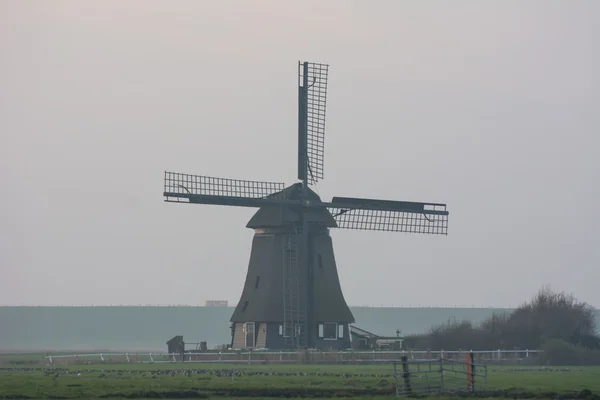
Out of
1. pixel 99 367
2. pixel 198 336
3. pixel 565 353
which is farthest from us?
pixel 198 336

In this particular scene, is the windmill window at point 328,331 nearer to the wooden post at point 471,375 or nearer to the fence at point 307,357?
the fence at point 307,357

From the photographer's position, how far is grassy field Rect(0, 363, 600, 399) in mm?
37500

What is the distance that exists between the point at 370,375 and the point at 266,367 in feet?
33.2

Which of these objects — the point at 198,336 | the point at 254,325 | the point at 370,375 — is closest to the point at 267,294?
the point at 254,325

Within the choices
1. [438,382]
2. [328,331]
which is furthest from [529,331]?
[438,382]

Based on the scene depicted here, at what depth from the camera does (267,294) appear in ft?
223

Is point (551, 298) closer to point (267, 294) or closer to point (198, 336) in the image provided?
point (267, 294)

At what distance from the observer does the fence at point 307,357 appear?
6081cm

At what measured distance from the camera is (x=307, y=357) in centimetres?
6106

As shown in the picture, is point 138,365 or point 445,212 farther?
point 445,212

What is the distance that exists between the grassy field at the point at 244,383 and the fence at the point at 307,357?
8.04 m

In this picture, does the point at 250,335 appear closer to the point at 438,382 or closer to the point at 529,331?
the point at 529,331

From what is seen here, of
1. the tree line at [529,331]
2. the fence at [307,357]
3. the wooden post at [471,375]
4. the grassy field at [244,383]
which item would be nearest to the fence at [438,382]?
the wooden post at [471,375]

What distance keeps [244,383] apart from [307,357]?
64.9ft
